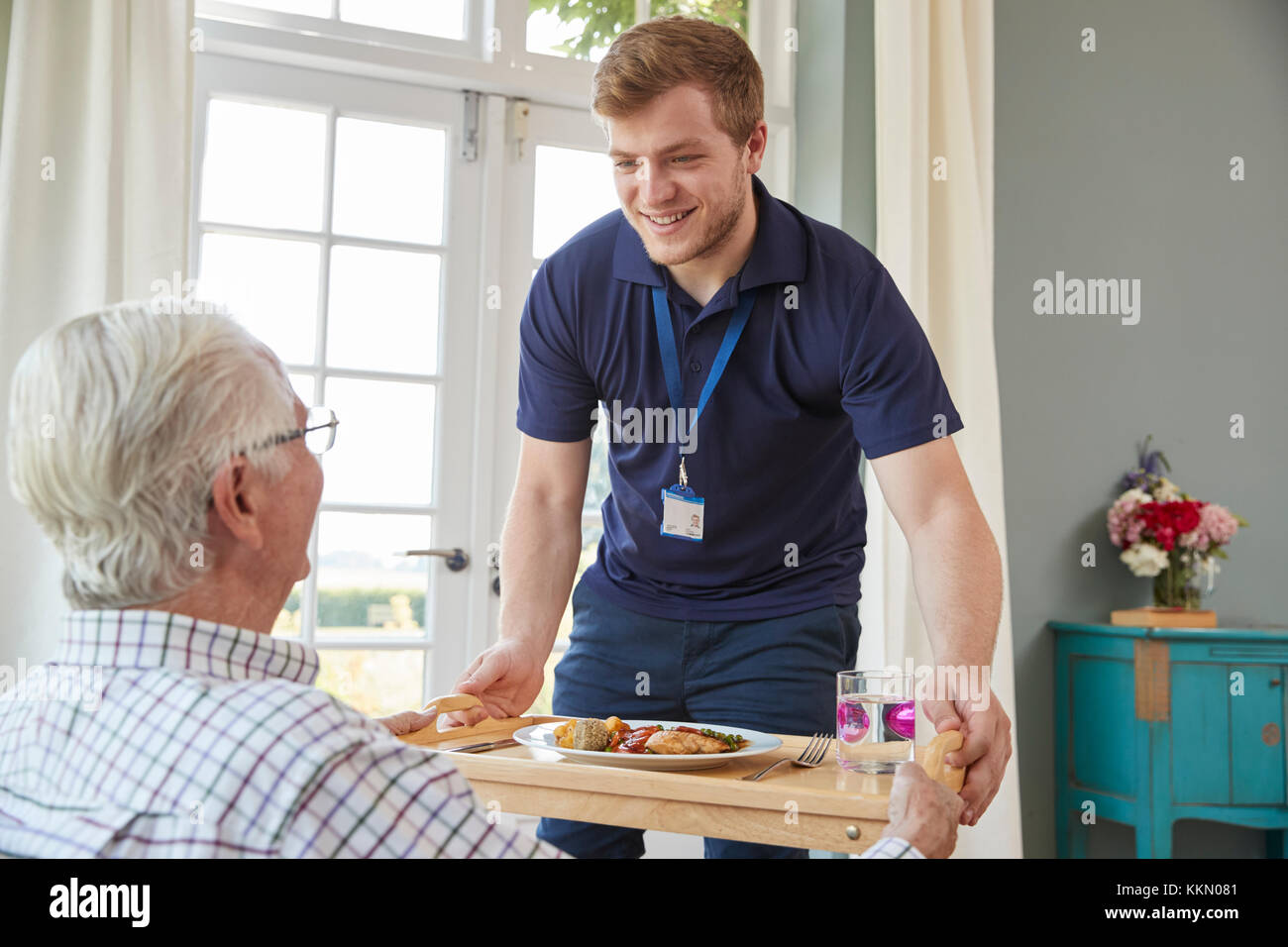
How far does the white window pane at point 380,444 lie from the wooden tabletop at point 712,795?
1905mm

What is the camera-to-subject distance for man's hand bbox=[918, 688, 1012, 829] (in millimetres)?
1355

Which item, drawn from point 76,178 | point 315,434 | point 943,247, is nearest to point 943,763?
point 315,434

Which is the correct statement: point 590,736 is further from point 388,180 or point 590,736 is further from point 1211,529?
point 1211,529

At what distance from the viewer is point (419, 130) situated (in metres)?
3.23

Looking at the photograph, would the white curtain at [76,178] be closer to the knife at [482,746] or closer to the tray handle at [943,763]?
the knife at [482,746]

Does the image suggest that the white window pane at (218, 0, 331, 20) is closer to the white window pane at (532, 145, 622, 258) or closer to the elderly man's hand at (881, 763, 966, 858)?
the white window pane at (532, 145, 622, 258)

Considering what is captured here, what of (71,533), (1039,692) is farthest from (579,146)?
(71,533)

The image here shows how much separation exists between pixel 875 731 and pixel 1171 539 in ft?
8.49

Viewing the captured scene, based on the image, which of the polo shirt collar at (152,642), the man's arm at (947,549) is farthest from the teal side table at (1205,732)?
the polo shirt collar at (152,642)

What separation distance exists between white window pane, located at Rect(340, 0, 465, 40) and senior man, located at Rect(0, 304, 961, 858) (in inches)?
96.6

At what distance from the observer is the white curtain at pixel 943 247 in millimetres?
3246

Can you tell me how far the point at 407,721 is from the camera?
4.76ft

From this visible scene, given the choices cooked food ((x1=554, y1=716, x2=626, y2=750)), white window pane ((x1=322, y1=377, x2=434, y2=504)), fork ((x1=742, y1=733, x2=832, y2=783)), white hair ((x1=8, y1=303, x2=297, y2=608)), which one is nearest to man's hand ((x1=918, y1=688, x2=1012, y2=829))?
fork ((x1=742, y1=733, x2=832, y2=783))

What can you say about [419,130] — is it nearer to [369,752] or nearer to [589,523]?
[589,523]
